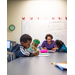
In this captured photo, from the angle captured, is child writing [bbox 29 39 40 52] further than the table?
Yes

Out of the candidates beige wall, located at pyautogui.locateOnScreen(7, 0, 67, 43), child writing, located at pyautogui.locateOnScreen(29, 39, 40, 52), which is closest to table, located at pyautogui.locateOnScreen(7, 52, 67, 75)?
child writing, located at pyautogui.locateOnScreen(29, 39, 40, 52)

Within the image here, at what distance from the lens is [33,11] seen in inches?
132

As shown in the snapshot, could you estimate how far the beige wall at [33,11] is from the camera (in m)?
3.31

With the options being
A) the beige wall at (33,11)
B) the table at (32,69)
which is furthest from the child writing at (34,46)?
the beige wall at (33,11)

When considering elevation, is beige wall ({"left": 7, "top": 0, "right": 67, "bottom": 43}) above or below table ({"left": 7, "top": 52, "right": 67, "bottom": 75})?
above

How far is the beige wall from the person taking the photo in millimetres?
3314

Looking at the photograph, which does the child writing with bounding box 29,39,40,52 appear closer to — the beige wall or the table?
the table

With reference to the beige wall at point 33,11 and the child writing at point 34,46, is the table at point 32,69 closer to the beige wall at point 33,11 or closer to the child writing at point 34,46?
the child writing at point 34,46

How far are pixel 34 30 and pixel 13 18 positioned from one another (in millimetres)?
960

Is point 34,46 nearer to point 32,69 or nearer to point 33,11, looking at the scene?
point 32,69
